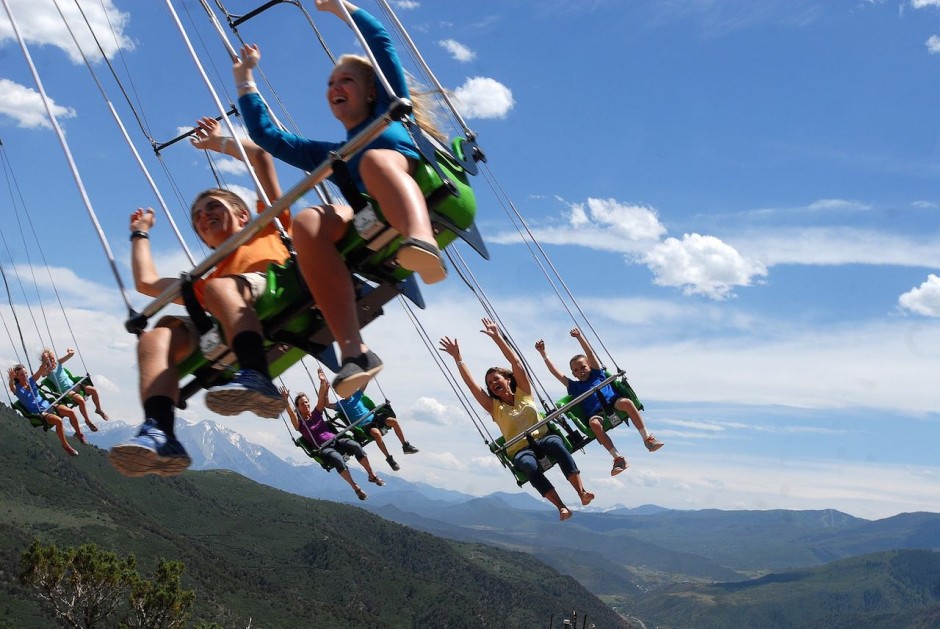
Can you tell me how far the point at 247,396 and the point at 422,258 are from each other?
3.32 ft

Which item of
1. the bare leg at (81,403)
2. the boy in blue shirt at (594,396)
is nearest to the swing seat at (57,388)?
the bare leg at (81,403)

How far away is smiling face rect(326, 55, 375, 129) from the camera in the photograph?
4.12m

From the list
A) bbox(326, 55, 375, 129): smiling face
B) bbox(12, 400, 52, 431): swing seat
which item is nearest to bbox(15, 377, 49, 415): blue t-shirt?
bbox(12, 400, 52, 431): swing seat

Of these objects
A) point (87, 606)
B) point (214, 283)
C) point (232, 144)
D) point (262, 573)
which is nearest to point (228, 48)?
point (232, 144)

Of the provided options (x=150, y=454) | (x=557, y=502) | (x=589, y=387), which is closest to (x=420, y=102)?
(x=150, y=454)

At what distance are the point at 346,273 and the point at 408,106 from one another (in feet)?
2.82

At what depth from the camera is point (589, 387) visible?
12.6 metres

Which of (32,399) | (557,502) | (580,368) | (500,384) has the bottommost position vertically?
(557,502)

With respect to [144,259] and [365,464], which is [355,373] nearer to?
[144,259]

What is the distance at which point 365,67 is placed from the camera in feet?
13.5

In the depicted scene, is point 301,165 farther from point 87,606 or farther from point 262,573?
point 262,573

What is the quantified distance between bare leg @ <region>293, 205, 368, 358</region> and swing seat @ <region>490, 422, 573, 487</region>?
6.94 meters

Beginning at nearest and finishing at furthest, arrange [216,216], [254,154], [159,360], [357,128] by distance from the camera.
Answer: [159,360] < [357,128] < [216,216] < [254,154]

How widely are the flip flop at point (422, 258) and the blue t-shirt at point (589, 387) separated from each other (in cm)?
939
